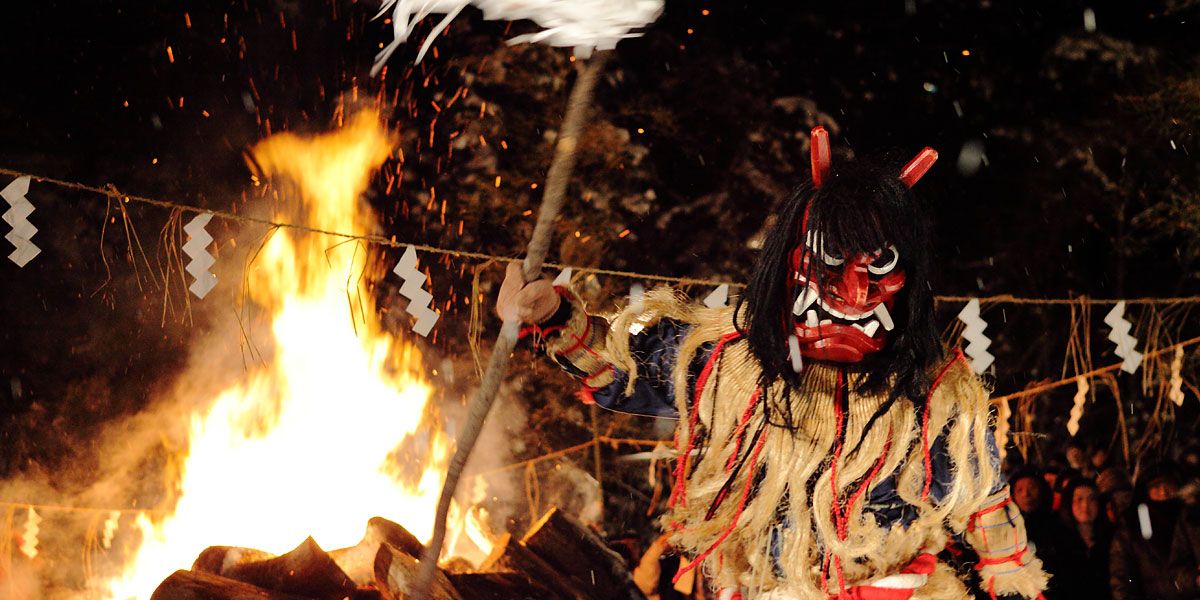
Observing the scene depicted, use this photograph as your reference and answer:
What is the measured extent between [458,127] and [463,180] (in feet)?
1.28

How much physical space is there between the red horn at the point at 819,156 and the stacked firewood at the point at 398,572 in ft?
6.10

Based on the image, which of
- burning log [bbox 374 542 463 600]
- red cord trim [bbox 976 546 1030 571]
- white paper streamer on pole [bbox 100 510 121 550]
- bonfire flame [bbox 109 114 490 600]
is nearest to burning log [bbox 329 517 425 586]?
Result: burning log [bbox 374 542 463 600]

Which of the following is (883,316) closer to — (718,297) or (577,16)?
(577,16)

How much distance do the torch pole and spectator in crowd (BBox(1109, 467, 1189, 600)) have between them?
4093 mm

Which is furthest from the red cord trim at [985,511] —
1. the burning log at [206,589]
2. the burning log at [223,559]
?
the burning log at [223,559]

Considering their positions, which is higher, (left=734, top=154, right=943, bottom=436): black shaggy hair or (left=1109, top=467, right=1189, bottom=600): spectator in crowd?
(left=734, top=154, right=943, bottom=436): black shaggy hair

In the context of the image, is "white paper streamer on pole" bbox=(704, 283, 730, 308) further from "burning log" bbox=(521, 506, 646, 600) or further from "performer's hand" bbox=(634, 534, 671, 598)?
"performer's hand" bbox=(634, 534, 671, 598)

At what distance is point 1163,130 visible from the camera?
24.6ft

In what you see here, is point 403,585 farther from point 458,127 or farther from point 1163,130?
point 1163,130

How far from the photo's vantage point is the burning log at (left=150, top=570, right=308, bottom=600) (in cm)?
314

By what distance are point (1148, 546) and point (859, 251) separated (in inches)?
159

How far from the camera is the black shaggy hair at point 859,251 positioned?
2363 mm

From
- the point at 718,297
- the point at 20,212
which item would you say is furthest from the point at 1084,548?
the point at 20,212

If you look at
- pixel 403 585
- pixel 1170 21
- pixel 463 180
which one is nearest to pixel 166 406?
pixel 463 180
